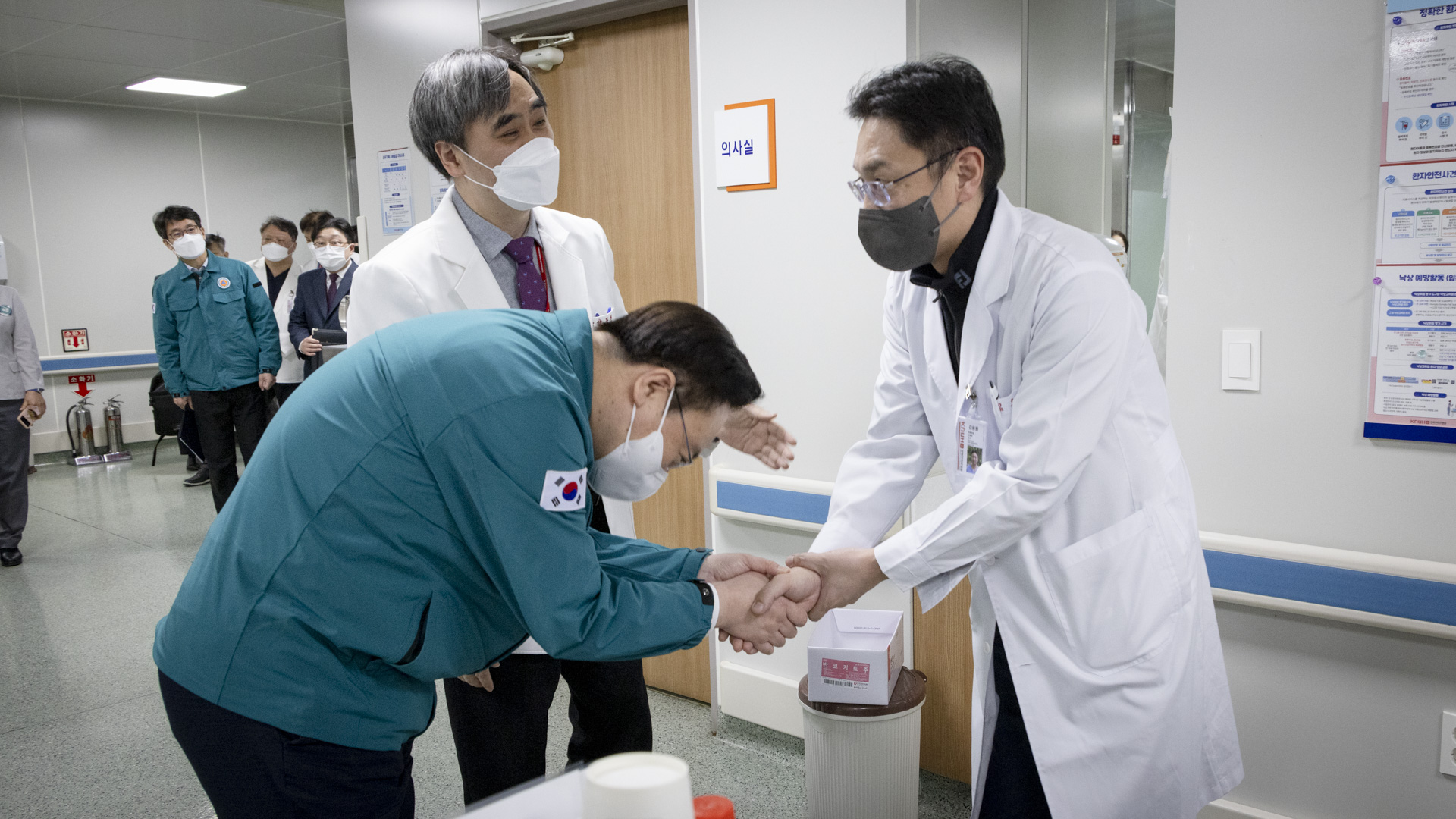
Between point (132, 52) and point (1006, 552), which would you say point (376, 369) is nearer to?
point (1006, 552)

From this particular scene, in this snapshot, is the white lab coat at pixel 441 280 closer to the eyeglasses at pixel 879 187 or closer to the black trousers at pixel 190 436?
the eyeglasses at pixel 879 187

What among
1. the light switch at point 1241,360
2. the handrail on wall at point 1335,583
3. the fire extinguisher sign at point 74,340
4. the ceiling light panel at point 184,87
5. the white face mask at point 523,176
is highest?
the ceiling light panel at point 184,87

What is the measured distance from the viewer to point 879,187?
155 cm

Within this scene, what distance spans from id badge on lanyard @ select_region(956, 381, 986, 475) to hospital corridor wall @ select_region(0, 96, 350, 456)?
8.57m

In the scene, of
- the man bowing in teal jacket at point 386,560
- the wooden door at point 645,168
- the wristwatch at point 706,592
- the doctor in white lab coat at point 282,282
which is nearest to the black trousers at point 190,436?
the doctor in white lab coat at point 282,282

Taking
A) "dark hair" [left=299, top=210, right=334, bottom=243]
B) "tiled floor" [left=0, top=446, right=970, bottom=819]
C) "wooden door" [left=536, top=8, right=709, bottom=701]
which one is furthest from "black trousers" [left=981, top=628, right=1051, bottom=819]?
"dark hair" [left=299, top=210, right=334, bottom=243]

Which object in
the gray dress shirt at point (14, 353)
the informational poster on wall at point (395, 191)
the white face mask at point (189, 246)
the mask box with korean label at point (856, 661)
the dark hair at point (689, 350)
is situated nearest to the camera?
the dark hair at point (689, 350)

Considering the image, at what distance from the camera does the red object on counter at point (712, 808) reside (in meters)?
0.83

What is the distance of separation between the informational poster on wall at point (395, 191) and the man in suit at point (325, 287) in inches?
71.9

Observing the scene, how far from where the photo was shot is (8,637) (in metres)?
4.02

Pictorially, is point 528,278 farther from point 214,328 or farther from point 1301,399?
point 214,328

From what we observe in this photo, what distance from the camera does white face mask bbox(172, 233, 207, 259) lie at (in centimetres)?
530

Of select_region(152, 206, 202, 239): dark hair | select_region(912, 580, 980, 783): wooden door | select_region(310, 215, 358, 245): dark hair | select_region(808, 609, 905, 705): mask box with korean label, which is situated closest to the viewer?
select_region(808, 609, 905, 705): mask box with korean label

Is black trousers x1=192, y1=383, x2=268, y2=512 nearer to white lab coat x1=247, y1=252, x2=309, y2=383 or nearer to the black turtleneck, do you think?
white lab coat x1=247, y1=252, x2=309, y2=383
